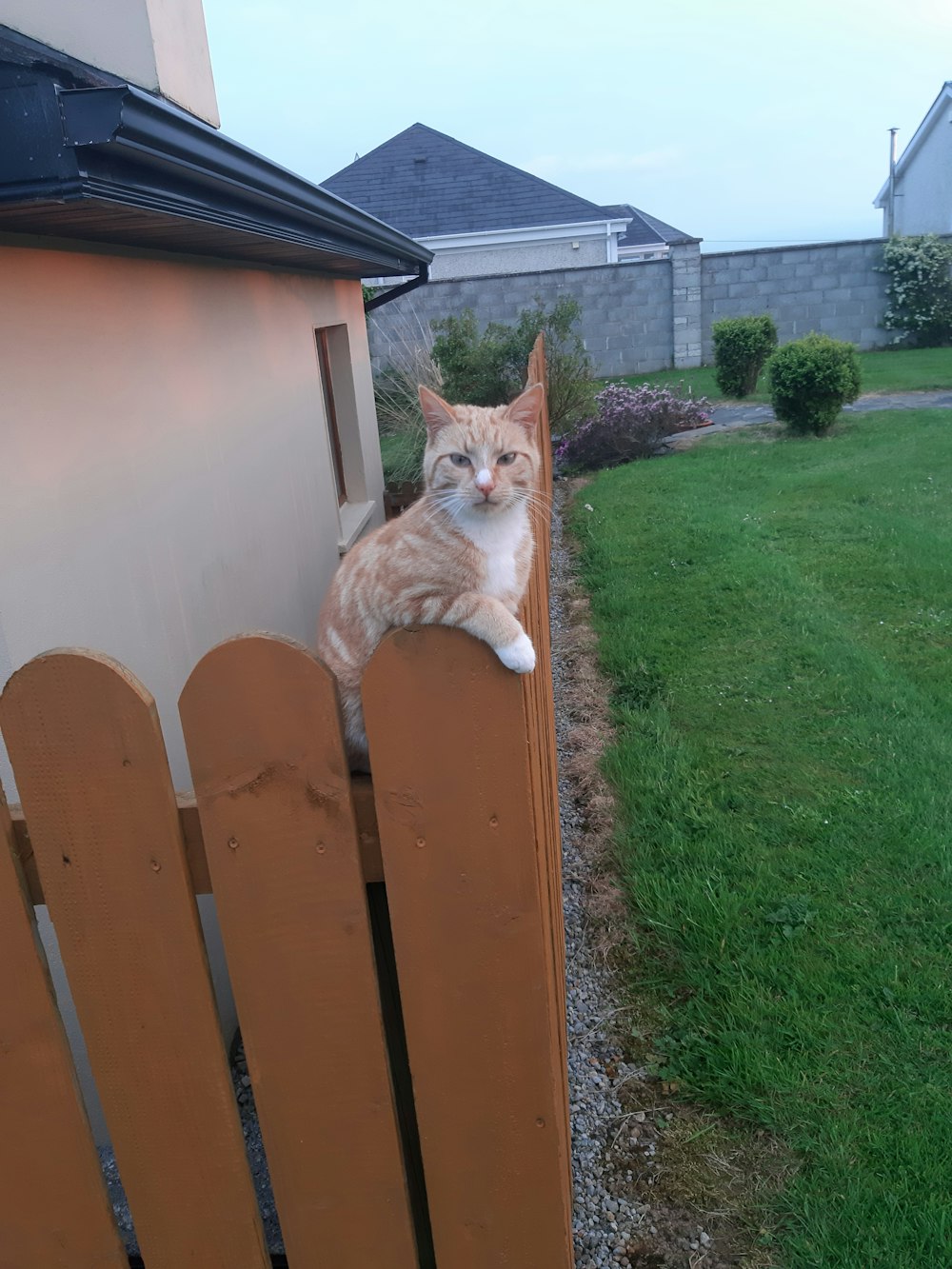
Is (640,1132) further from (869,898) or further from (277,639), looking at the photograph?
(277,639)

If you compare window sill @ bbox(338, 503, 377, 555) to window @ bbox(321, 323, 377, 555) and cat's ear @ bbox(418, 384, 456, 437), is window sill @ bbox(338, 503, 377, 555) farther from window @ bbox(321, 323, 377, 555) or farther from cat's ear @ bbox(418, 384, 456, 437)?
cat's ear @ bbox(418, 384, 456, 437)

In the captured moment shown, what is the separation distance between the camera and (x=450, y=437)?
95.3 inches

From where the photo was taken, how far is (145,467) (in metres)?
2.85

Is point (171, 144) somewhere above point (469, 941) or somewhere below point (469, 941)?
above

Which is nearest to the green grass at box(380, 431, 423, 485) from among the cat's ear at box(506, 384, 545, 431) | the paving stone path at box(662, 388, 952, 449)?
the paving stone path at box(662, 388, 952, 449)

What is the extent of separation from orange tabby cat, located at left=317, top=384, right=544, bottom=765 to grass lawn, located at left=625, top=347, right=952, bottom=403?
12248 mm

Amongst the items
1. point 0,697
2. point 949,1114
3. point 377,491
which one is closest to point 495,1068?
point 0,697

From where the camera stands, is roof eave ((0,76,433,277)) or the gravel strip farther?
the gravel strip

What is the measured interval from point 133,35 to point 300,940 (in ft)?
12.1

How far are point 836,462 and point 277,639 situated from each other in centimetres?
946

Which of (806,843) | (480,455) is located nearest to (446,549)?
(480,455)

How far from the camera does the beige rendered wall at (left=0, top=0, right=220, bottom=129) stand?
3.11m

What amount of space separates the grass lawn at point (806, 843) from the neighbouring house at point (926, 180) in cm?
2284

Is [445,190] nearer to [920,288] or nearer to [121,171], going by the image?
[920,288]
